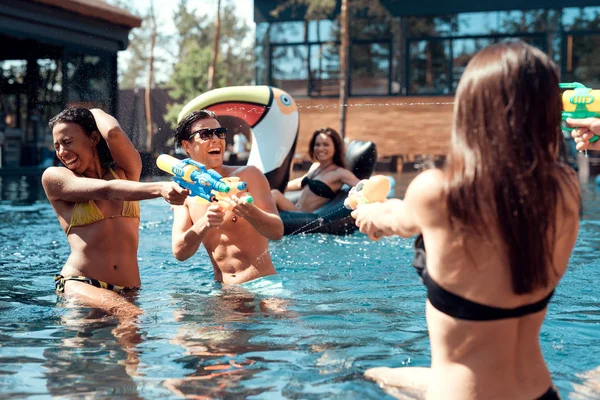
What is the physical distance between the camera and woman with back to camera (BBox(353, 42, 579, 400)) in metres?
2.13

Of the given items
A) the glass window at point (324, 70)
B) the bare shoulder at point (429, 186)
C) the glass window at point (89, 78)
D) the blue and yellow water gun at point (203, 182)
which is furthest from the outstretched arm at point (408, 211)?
the glass window at point (324, 70)

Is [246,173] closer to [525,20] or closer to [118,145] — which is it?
[118,145]

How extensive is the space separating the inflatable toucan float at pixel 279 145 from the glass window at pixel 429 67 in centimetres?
1614

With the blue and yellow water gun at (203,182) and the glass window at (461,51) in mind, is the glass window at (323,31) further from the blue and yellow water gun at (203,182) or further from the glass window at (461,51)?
the blue and yellow water gun at (203,182)

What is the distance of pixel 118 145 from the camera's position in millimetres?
4484

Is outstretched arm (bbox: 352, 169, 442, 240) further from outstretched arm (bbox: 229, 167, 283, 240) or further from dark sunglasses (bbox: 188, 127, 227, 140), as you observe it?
dark sunglasses (bbox: 188, 127, 227, 140)

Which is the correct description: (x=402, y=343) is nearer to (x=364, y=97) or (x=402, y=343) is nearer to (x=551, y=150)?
(x=551, y=150)

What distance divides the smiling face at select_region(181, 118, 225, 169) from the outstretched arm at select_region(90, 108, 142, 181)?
1.13 ft

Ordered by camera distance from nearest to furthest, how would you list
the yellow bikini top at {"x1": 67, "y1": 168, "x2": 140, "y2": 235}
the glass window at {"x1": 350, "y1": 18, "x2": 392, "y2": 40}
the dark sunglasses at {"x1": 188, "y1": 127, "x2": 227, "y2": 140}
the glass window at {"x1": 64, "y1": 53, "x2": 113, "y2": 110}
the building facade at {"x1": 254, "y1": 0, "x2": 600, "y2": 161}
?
the yellow bikini top at {"x1": 67, "y1": 168, "x2": 140, "y2": 235} < the dark sunglasses at {"x1": 188, "y1": 127, "x2": 227, "y2": 140} < the glass window at {"x1": 64, "y1": 53, "x2": 113, "y2": 110} < the building facade at {"x1": 254, "y1": 0, "x2": 600, "y2": 161} < the glass window at {"x1": 350, "y1": 18, "x2": 392, "y2": 40}

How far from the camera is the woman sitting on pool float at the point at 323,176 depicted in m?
8.89

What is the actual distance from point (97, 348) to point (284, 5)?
2362 cm

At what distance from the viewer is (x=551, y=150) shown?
2.23 meters

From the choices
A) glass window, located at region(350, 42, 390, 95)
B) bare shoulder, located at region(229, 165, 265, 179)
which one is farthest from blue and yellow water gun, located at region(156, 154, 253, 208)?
glass window, located at region(350, 42, 390, 95)

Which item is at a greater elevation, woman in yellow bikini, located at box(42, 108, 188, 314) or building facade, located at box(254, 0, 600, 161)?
building facade, located at box(254, 0, 600, 161)
